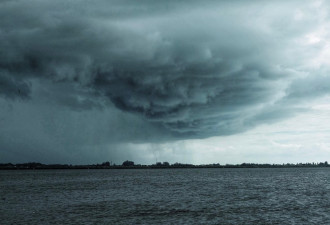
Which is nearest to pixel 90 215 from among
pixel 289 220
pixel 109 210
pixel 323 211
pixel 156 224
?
pixel 109 210

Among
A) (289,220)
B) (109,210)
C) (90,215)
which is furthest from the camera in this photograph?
(109,210)

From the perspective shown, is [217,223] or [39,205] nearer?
[217,223]

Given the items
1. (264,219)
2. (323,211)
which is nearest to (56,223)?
(264,219)

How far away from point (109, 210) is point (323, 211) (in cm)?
3716

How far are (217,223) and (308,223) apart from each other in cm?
1285

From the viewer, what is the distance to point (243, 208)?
61906 millimetres

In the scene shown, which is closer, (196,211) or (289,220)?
(289,220)

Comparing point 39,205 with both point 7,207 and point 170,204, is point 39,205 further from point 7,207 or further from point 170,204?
point 170,204

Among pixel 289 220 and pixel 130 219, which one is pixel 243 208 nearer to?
pixel 289 220

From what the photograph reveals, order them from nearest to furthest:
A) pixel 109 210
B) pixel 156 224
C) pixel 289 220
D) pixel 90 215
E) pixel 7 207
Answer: pixel 156 224
pixel 289 220
pixel 90 215
pixel 109 210
pixel 7 207

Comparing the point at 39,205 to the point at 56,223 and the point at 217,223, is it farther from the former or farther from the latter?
the point at 217,223

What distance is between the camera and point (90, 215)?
55.3 meters

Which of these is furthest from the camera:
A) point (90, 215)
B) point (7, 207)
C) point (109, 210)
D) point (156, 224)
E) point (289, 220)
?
point (7, 207)

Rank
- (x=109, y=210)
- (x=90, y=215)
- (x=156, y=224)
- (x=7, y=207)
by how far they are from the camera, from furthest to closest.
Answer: (x=7, y=207) < (x=109, y=210) < (x=90, y=215) < (x=156, y=224)
